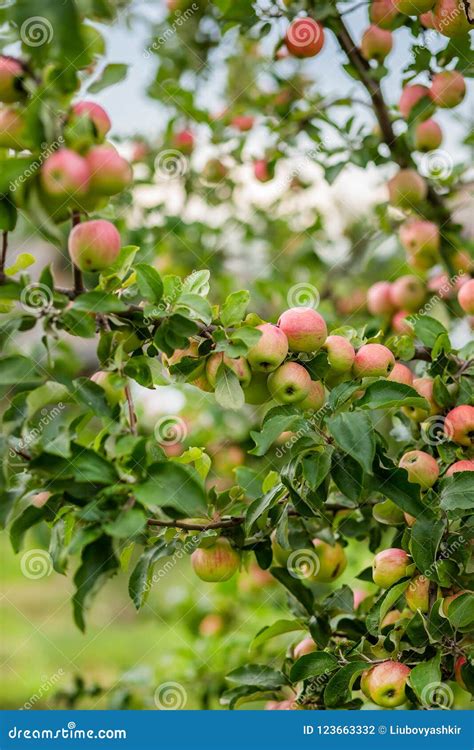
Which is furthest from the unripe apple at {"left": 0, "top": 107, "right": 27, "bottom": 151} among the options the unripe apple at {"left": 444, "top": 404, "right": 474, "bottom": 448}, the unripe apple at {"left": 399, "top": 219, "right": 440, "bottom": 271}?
the unripe apple at {"left": 399, "top": 219, "right": 440, "bottom": 271}

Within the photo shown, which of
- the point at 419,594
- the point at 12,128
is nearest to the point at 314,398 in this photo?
the point at 419,594

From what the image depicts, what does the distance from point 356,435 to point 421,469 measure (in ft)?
0.65

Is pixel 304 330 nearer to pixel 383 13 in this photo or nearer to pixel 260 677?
pixel 260 677

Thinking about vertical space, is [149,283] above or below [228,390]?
above

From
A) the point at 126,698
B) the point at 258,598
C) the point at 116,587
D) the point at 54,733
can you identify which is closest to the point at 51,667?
the point at 116,587

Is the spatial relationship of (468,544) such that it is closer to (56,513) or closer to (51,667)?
(56,513)

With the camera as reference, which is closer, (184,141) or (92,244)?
(92,244)

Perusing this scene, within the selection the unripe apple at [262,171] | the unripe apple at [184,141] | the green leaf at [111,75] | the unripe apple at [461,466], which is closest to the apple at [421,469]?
the unripe apple at [461,466]

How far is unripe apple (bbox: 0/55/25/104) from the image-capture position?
77 centimetres

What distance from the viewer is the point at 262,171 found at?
5.95ft

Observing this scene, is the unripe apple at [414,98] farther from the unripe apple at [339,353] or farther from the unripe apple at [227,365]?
the unripe apple at [227,365]

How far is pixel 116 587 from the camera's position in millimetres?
4730

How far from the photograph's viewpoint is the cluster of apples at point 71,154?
2.36ft

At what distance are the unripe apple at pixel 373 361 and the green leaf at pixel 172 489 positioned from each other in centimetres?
34
